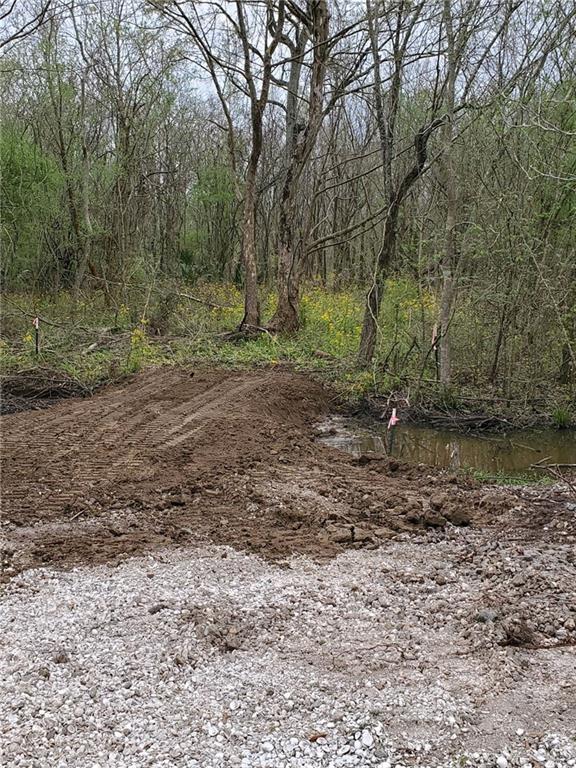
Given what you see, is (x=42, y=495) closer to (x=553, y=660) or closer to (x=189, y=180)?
(x=553, y=660)

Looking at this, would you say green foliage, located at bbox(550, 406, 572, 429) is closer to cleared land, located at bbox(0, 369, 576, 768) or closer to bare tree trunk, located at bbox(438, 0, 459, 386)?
bare tree trunk, located at bbox(438, 0, 459, 386)

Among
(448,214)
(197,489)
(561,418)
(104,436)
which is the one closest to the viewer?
(197,489)

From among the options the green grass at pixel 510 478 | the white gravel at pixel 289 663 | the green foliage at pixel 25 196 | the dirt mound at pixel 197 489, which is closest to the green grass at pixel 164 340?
the green foliage at pixel 25 196

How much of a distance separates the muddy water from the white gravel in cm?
342

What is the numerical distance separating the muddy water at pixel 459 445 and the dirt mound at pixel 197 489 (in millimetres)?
691

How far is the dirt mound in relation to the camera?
544 cm

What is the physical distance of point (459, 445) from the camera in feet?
30.2

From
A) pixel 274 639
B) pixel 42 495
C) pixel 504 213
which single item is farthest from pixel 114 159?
pixel 274 639

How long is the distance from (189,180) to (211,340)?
18.4 m

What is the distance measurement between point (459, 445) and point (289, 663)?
19.8 feet

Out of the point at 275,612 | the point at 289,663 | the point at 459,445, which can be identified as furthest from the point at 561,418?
the point at 289,663

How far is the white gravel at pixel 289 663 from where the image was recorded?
3025mm

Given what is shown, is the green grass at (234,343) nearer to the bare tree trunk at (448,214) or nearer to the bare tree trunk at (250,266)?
the bare tree trunk at (448,214)

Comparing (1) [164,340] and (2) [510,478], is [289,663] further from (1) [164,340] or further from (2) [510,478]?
A: (1) [164,340]
